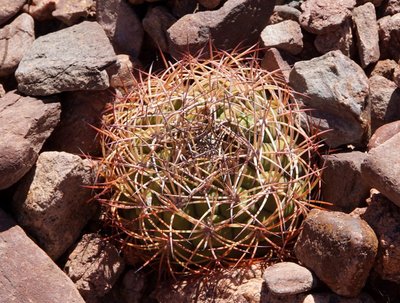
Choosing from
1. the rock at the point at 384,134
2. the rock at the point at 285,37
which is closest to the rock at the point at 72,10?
the rock at the point at 285,37

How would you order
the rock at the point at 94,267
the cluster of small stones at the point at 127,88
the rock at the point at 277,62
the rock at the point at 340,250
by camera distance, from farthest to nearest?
the rock at the point at 277,62
the rock at the point at 94,267
the cluster of small stones at the point at 127,88
the rock at the point at 340,250

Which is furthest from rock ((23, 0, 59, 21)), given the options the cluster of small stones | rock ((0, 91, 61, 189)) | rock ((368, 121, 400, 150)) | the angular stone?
rock ((368, 121, 400, 150))

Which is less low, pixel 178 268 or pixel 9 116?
pixel 9 116

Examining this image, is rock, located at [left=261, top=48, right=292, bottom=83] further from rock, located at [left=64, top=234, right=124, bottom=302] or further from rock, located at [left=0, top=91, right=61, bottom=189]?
rock, located at [left=64, top=234, right=124, bottom=302]

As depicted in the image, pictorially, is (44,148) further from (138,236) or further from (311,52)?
(311,52)

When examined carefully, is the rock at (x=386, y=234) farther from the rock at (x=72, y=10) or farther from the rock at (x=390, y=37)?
the rock at (x=72, y=10)

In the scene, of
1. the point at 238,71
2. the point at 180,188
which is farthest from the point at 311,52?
the point at 180,188
